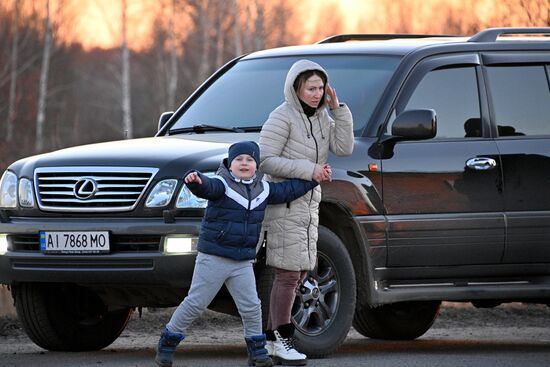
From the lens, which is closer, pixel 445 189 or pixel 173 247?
pixel 173 247

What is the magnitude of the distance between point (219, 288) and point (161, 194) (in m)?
0.61

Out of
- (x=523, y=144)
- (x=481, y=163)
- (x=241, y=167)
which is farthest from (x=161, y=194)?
(x=523, y=144)

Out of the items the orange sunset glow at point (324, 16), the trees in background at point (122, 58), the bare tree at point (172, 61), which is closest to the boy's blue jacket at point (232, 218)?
the orange sunset glow at point (324, 16)

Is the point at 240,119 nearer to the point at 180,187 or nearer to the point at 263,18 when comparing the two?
the point at 180,187

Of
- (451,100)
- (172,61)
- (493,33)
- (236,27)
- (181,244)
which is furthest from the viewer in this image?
(172,61)

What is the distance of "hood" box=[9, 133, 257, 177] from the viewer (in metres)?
7.85

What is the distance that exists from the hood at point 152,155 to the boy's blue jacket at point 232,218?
1.04 feet

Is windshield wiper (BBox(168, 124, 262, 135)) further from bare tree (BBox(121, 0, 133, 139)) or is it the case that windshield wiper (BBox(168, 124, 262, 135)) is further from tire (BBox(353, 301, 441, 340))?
bare tree (BBox(121, 0, 133, 139))

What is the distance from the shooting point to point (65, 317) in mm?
8727

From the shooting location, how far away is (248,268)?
25.0 feet

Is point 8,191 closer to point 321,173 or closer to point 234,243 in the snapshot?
point 234,243

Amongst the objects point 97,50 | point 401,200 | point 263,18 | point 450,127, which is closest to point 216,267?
point 401,200

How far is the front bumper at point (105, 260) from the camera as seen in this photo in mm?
7707

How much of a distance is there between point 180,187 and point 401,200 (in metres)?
1.40
